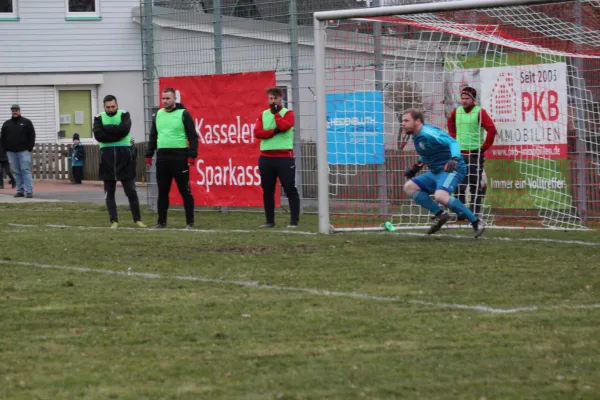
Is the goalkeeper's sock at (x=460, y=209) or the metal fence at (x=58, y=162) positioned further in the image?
the metal fence at (x=58, y=162)

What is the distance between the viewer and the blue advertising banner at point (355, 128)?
15.0 metres

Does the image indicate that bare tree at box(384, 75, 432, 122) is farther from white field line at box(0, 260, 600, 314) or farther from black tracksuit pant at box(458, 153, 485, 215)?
white field line at box(0, 260, 600, 314)

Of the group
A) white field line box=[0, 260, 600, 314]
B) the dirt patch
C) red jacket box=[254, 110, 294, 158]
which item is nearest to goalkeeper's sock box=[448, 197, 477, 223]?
the dirt patch

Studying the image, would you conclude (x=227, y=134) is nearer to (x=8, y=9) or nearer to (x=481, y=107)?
(x=481, y=107)

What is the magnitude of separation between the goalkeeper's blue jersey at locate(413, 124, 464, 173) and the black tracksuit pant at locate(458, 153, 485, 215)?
1.44 metres

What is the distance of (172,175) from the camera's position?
15.5 metres

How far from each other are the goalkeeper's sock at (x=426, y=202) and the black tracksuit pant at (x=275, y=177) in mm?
2258

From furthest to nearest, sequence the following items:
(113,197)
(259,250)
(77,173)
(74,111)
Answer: (74,111) < (77,173) < (113,197) < (259,250)

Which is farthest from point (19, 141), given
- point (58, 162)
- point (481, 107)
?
point (481, 107)

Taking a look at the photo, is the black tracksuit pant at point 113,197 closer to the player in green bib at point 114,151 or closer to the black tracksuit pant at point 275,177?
the player in green bib at point 114,151

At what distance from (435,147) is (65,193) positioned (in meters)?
15.1

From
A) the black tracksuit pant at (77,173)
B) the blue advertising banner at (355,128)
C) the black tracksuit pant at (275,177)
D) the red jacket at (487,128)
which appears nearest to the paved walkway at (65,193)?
the black tracksuit pant at (77,173)

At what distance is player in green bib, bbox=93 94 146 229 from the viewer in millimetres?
15453

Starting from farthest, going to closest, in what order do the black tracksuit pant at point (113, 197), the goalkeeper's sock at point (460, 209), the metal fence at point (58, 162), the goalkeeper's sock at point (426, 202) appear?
1. the metal fence at point (58, 162)
2. the black tracksuit pant at point (113, 197)
3. the goalkeeper's sock at point (426, 202)
4. the goalkeeper's sock at point (460, 209)
